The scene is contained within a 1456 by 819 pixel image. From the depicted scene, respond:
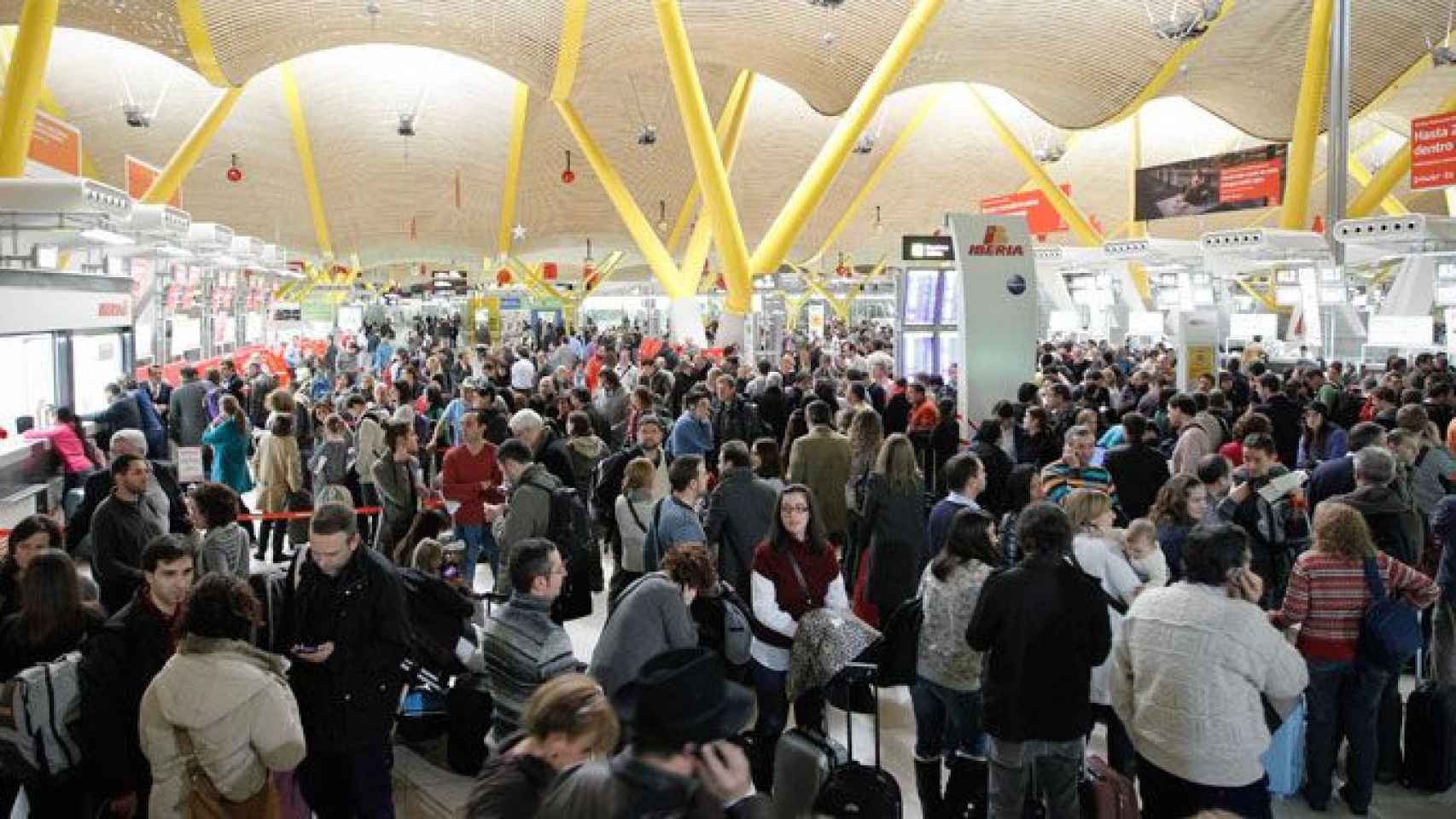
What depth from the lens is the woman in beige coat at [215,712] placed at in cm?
318

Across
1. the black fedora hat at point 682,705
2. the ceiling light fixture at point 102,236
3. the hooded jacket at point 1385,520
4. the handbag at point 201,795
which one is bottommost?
the handbag at point 201,795

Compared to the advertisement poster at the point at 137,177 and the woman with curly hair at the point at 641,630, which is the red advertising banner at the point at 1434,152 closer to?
the woman with curly hair at the point at 641,630

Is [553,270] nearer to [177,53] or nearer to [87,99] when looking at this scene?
[87,99]

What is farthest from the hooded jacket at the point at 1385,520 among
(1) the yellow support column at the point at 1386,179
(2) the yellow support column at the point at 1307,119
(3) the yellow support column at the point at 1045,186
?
(3) the yellow support column at the point at 1045,186

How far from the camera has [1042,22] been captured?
2183 cm

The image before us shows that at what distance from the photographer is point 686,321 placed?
83.7 feet

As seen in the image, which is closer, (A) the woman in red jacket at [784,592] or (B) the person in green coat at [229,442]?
(A) the woman in red jacket at [784,592]

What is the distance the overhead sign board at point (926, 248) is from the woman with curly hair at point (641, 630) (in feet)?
34.1

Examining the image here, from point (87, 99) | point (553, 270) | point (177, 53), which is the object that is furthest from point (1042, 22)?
point (553, 270)

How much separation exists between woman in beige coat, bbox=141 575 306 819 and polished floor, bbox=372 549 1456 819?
1.43 metres

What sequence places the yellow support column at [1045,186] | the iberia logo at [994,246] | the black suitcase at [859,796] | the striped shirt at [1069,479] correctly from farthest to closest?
the yellow support column at [1045,186]
the iberia logo at [994,246]
the striped shirt at [1069,479]
the black suitcase at [859,796]

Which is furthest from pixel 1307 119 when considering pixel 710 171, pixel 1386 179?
pixel 710 171

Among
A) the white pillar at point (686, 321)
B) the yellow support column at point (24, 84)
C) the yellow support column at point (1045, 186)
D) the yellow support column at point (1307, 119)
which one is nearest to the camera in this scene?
the yellow support column at point (24, 84)

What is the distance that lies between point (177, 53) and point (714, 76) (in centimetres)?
1209
